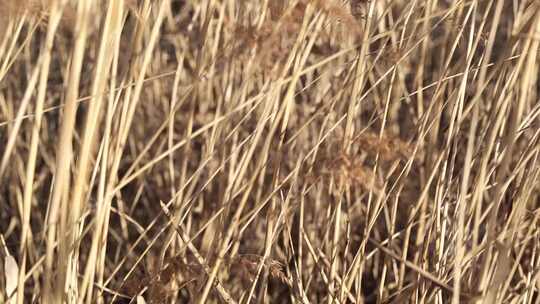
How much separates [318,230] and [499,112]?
0.46 m

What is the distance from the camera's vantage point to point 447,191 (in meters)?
0.88

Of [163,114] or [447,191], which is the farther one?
[163,114]

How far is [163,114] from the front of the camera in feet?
4.75

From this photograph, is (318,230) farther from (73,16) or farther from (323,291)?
(73,16)

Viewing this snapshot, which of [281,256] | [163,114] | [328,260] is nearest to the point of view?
[328,260]

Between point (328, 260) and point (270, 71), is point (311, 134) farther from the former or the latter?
point (270, 71)

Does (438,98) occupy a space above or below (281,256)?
above

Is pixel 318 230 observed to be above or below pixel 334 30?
below

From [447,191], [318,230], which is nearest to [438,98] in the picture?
[447,191]

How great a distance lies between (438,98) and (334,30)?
5.3 inches

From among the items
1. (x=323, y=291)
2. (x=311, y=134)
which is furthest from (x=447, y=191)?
(x=311, y=134)

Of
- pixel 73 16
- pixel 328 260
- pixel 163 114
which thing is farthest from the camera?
pixel 163 114

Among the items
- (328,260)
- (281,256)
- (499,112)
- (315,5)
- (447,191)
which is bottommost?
(281,256)

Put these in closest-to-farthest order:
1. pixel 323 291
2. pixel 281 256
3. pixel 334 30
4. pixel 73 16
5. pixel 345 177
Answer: pixel 73 16
pixel 345 177
pixel 334 30
pixel 323 291
pixel 281 256
